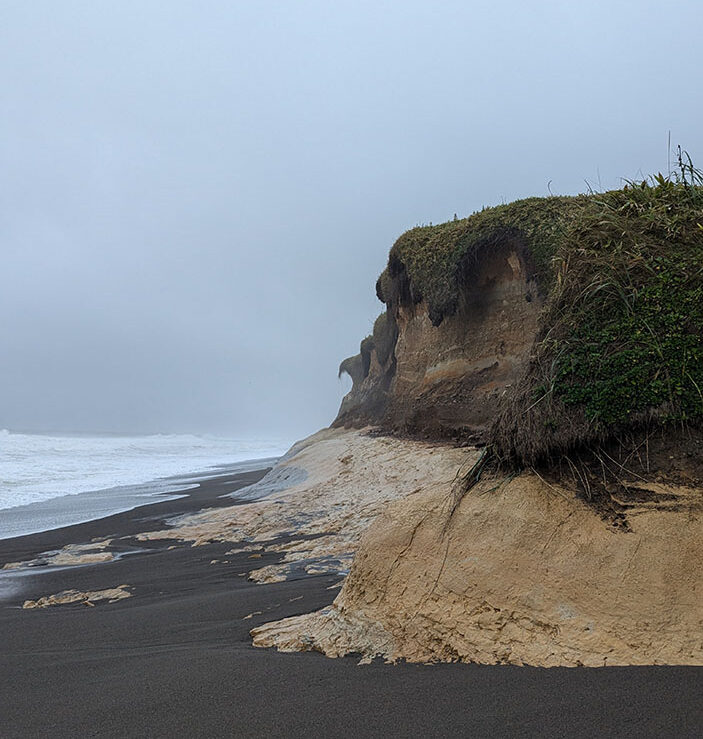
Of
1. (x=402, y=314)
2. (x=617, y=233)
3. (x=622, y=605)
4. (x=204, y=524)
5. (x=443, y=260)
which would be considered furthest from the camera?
(x=402, y=314)

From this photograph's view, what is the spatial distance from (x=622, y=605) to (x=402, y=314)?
14924mm

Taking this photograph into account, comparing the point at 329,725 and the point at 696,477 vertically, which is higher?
the point at 696,477

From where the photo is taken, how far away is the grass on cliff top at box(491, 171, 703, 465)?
3.75 meters

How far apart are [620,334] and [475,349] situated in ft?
34.1

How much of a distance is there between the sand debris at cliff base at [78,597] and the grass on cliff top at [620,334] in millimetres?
4634

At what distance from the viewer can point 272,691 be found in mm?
3201

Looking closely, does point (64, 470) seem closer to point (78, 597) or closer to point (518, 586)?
point (78, 597)

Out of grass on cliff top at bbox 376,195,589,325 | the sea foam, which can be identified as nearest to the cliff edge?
grass on cliff top at bbox 376,195,589,325

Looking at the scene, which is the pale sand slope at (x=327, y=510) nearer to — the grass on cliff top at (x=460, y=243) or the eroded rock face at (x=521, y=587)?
the eroded rock face at (x=521, y=587)

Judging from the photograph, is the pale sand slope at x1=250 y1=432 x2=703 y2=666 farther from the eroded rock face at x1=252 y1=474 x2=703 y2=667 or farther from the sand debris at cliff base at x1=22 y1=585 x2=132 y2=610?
the sand debris at cliff base at x1=22 y1=585 x2=132 y2=610

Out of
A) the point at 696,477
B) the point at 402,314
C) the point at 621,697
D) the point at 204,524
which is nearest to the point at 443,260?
the point at 402,314

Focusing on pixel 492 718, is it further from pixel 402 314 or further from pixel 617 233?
pixel 402 314

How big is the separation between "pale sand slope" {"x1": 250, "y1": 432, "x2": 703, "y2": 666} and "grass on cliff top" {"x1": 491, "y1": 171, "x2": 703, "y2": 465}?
46 centimetres

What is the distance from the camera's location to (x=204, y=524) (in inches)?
425
